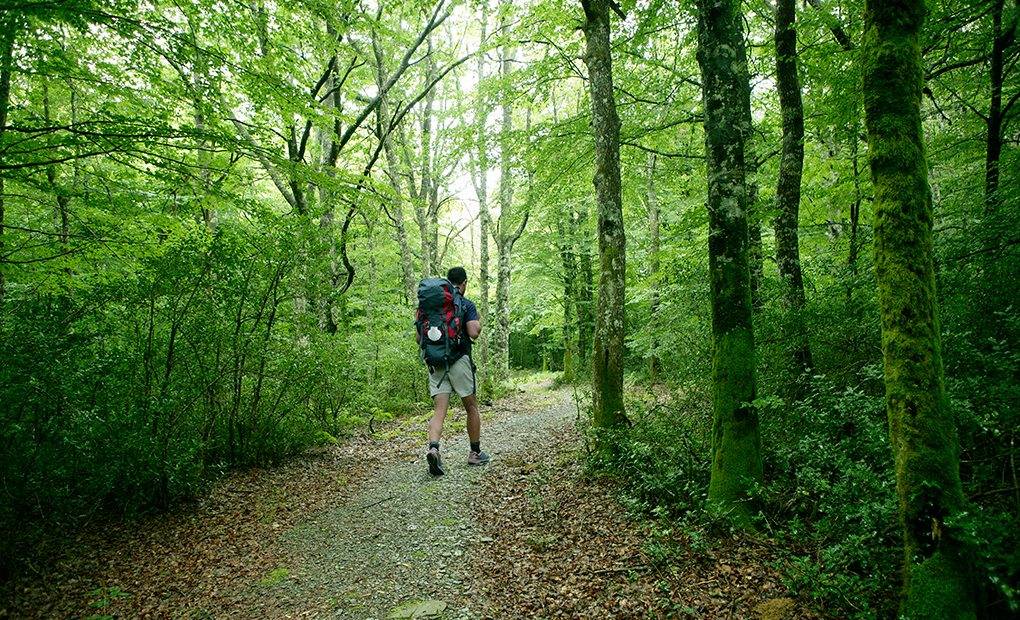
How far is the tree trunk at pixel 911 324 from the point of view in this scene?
2408mm

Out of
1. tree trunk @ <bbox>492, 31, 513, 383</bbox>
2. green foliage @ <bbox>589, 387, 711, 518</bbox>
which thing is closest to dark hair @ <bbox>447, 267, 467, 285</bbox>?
green foliage @ <bbox>589, 387, 711, 518</bbox>

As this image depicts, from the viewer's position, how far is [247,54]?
24.3 feet

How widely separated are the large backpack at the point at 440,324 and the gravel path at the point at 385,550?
1716 mm

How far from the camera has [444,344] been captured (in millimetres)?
6438

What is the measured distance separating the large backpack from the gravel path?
5.63ft

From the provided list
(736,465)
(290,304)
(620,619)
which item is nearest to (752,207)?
(736,465)

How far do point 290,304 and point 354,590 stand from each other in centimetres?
442

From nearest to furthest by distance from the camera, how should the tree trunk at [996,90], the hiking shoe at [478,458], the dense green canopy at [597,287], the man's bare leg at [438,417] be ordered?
1. the dense green canopy at [597,287]
2. the tree trunk at [996,90]
3. the man's bare leg at [438,417]
4. the hiking shoe at [478,458]

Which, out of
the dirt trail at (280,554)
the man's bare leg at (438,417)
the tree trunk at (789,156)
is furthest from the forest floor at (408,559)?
the tree trunk at (789,156)

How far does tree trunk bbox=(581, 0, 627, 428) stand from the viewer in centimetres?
627

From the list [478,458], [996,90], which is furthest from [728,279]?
[478,458]

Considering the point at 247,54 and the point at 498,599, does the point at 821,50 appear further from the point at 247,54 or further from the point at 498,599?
the point at 247,54

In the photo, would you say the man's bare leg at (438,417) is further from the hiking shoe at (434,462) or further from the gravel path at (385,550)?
the gravel path at (385,550)

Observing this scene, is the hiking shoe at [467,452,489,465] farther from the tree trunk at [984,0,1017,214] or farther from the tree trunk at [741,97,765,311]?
the tree trunk at [984,0,1017,214]
